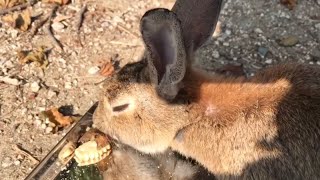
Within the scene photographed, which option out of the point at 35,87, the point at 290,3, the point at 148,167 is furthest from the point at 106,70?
the point at 290,3

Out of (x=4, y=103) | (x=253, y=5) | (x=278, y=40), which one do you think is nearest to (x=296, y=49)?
(x=278, y=40)

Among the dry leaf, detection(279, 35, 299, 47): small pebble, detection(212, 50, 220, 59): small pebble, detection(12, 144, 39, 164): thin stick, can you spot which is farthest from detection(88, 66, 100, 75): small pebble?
detection(279, 35, 299, 47): small pebble

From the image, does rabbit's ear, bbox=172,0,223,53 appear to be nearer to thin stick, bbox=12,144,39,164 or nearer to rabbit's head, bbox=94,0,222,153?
rabbit's head, bbox=94,0,222,153

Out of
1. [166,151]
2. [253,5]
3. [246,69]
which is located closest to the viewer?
[166,151]

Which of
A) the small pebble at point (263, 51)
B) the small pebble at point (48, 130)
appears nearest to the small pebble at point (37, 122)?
the small pebble at point (48, 130)

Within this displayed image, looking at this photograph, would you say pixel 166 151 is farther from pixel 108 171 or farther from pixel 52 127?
pixel 52 127

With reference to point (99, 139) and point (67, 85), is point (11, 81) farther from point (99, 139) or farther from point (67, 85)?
point (99, 139)
